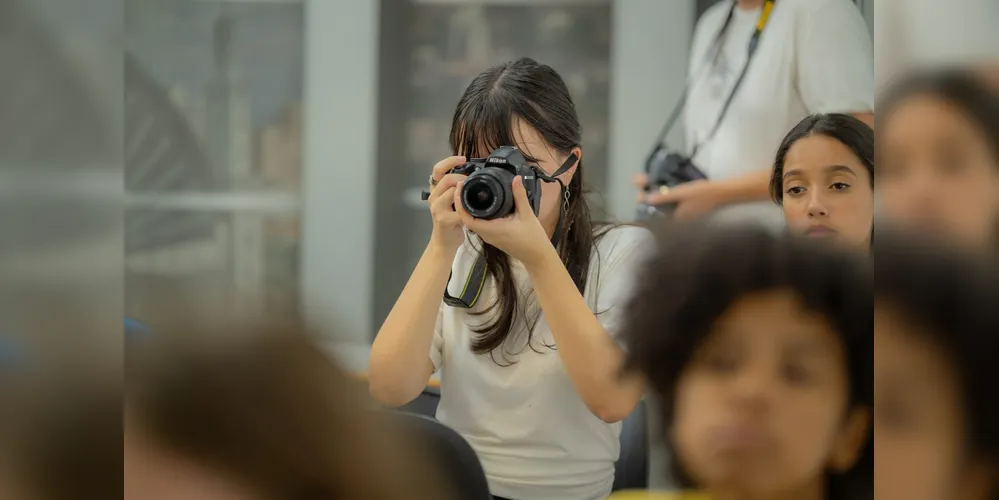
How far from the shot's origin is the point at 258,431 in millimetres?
613

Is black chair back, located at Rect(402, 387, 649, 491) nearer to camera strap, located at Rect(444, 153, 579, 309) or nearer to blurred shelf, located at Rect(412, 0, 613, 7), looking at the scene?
camera strap, located at Rect(444, 153, 579, 309)

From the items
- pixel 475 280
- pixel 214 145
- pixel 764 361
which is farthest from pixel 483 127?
pixel 764 361

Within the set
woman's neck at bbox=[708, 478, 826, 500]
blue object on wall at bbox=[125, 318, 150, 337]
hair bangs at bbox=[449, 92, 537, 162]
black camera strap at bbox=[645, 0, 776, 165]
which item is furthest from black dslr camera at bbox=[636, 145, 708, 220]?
blue object on wall at bbox=[125, 318, 150, 337]

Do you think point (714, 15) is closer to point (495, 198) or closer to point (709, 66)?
point (709, 66)

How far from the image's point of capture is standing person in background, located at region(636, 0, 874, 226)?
0.58 metres

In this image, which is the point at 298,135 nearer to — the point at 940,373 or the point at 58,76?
the point at 58,76

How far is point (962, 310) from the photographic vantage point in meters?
0.47

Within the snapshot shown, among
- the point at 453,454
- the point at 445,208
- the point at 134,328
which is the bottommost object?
the point at 453,454

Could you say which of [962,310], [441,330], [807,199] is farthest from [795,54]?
[441,330]

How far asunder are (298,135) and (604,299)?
1.04 ft

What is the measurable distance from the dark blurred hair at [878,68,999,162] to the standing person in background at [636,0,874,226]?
5 cm

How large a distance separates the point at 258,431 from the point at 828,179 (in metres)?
0.47

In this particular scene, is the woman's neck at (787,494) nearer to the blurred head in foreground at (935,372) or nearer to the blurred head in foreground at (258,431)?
the blurred head in foreground at (935,372)

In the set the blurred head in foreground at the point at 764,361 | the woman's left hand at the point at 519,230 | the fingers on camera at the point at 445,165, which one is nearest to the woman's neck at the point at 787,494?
the blurred head in foreground at the point at 764,361
